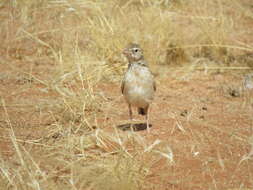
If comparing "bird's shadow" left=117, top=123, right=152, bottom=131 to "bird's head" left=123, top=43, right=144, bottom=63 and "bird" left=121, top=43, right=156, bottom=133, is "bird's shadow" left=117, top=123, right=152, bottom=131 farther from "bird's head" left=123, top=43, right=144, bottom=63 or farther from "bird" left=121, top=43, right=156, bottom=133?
"bird's head" left=123, top=43, right=144, bottom=63

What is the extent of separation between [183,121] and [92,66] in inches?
82.4

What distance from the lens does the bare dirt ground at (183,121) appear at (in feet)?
15.3

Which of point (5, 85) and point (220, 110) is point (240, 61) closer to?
point (220, 110)

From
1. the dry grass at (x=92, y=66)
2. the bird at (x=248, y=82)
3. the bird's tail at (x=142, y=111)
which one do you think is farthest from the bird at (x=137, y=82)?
the bird at (x=248, y=82)

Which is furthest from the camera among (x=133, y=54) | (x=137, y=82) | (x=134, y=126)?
(x=134, y=126)

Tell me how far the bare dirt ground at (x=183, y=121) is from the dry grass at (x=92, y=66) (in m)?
0.05

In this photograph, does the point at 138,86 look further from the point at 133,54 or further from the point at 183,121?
the point at 183,121

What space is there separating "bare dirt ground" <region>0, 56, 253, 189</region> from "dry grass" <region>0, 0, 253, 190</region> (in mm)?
51

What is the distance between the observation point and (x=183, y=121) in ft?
19.8

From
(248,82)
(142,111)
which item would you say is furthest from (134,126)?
(248,82)

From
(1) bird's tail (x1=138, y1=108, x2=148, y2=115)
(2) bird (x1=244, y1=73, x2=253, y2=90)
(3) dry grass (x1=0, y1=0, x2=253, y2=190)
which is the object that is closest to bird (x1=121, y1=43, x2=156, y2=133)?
(1) bird's tail (x1=138, y1=108, x2=148, y2=115)

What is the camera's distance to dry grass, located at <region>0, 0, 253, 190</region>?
4.27m

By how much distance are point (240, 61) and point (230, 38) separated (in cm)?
63

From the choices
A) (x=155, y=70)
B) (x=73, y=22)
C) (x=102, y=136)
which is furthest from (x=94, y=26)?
(x=102, y=136)
